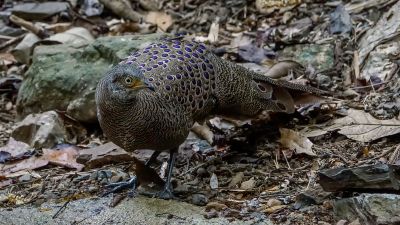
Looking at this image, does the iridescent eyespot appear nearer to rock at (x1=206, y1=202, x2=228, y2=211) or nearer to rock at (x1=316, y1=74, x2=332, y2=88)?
rock at (x1=206, y1=202, x2=228, y2=211)

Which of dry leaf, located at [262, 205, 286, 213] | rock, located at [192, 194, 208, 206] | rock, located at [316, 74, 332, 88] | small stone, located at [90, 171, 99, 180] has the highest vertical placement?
dry leaf, located at [262, 205, 286, 213]

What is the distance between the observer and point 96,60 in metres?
6.31

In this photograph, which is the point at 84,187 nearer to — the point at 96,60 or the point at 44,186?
the point at 44,186

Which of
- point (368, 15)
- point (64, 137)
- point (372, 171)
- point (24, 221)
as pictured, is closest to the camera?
point (372, 171)

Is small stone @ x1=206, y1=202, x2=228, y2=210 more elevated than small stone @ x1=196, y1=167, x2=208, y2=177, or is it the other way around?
small stone @ x1=206, y1=202, x2=228, y2=210

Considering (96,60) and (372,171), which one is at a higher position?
(372,171)

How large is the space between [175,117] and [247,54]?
251cm

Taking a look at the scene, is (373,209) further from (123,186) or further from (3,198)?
(3,198)

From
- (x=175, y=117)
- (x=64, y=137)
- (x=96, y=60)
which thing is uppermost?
(x=175, y=117)

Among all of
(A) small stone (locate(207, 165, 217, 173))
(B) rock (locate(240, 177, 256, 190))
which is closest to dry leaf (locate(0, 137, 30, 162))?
(A) small stone (locate(207, 165, 217, 173))

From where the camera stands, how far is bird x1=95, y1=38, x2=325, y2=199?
4.05m

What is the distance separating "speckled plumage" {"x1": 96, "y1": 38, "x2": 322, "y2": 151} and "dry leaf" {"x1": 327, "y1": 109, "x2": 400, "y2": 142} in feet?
1.17

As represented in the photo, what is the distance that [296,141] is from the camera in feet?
16.1

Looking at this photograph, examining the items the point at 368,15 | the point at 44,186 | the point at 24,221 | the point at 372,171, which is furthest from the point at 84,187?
the point at 368,15
